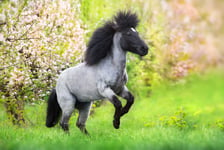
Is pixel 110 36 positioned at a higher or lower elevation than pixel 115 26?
lower

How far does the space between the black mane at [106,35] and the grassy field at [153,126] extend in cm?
130

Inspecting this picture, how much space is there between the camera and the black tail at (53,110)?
7.47 metres

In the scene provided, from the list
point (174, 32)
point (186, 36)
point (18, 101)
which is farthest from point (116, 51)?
point (186, 36)

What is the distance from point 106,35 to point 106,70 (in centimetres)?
61

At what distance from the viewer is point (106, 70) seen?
6.48 m

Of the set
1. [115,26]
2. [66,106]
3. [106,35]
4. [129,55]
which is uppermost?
[115,26]

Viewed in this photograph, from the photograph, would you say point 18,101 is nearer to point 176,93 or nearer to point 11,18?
point 11,18

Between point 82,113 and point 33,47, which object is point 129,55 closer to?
point 33,47

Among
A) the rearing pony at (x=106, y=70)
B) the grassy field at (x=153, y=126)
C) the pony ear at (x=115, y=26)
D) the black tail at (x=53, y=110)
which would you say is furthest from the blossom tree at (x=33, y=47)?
the pony ear at (x=115, y=26)

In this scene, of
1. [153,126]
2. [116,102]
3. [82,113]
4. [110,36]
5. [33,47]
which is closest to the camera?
[116,102]

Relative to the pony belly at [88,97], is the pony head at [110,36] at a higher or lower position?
higher

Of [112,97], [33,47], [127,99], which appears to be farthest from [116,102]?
[33,47]

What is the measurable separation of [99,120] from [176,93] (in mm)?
8259

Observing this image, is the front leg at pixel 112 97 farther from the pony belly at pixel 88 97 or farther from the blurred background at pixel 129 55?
the blurred background at pixel 129 55
